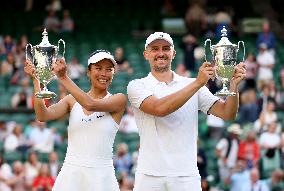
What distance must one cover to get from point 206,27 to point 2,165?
9840 mm

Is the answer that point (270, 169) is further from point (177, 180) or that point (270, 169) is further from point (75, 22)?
point (75, 22)

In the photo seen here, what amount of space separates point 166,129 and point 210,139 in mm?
10023

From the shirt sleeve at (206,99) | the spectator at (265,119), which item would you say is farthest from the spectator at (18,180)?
the shirt sleeve at (206,99)

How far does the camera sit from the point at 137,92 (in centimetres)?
801

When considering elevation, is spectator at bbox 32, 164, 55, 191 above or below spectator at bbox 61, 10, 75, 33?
below

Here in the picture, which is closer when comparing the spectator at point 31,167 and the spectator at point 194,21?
the spectator at point 31,167

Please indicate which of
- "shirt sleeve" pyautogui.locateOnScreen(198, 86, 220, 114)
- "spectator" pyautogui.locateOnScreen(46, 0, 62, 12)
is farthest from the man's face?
"spectator" pyautogui.locateOnScreen(46, 0, 62, 12)

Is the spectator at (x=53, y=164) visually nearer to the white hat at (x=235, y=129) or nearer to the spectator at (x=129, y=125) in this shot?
the spectator at (x=129, y=125)

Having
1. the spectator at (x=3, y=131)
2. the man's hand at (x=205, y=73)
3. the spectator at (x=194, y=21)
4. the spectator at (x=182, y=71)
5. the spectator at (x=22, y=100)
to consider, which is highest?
the spectator at (x=194, y=21)

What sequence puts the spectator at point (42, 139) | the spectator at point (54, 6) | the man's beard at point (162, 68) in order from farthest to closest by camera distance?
1. the spectator at point (54, 6)
2. the spectator at point (42, 139)
3. the man's beard at point (162, 68)

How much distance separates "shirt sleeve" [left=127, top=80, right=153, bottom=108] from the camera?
313 inches

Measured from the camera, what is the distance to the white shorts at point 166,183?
7871 mm

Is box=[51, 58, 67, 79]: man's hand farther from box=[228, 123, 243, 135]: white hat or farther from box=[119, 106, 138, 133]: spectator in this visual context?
box=[119, 106, 138, 133]: spectator

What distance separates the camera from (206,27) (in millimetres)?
24812
